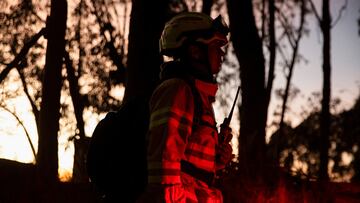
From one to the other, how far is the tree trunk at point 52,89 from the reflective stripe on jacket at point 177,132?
1179 cm

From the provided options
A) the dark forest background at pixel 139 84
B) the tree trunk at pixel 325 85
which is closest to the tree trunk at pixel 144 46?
the dark forest background at pixel 139 84

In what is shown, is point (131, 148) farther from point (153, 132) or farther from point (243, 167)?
point (243, 167)

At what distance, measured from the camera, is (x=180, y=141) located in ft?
10.0

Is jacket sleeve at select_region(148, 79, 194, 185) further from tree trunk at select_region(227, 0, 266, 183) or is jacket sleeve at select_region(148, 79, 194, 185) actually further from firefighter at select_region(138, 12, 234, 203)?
tree trunk at select_region(227, 0, 266, 183)

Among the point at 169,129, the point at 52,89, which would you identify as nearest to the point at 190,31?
the point at 169,129

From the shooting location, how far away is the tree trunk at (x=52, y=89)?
15133 mm

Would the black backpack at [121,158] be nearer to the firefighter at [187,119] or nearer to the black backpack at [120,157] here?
the black backpack at [120,157]

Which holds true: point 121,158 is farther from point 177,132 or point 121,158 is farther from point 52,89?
point 52,89

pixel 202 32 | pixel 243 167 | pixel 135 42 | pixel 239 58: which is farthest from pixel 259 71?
pixel 202 32

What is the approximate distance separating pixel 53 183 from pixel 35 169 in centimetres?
159

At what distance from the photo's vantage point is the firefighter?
2.97m

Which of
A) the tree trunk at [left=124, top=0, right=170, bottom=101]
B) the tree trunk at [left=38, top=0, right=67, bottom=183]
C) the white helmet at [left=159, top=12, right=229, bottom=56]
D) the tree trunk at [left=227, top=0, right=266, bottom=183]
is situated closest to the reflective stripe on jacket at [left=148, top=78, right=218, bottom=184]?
the white helmet at [left=159, top=12, right=229, bottom=56]

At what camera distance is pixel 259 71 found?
44.8 ft

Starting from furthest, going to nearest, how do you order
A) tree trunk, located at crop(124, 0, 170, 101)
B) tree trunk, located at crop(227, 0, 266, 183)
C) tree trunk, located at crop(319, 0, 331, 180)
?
1. tree trunk, located at crop(319, 0, 331, 180)
2. tree trunk, located at crop(227, 0, 266, 183)
3. tree trunk, located at crop(124, 0, 170, 101)
